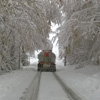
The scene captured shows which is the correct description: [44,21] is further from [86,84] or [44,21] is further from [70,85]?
[86,84]

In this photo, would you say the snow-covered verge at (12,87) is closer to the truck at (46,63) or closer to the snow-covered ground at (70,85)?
the snow-covered ground at (70,85)

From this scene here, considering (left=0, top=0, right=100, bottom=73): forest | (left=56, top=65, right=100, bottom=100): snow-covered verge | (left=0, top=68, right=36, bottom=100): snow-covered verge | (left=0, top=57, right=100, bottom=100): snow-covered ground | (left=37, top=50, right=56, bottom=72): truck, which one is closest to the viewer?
(left=0, top=68, right=36, bottom=100): snow-covered verge

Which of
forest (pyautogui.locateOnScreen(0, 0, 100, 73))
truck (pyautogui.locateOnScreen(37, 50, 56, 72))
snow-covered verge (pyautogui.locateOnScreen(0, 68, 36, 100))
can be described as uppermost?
forest (pyautogui.locateOnScreen(0, 0, 100, 73))

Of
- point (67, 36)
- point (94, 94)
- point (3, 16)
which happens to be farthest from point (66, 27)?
point (94, 94)

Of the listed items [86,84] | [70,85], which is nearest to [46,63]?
[70,85]

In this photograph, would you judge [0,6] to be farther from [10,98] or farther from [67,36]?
[67,36]

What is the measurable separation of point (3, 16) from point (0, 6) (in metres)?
2.47

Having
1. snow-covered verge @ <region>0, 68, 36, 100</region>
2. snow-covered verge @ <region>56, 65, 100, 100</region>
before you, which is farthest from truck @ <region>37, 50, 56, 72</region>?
snow-covered verge @ <region>0, 68, 36, 100</region>

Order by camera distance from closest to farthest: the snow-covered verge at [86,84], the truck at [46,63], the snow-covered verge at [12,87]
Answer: the snow-covered verge at [12,87] < the snow-covered verge at [86,84] < the truck at [46,63]

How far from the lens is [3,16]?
13180 millimetres

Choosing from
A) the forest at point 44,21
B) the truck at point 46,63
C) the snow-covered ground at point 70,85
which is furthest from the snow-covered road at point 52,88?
the truck at point 46,63

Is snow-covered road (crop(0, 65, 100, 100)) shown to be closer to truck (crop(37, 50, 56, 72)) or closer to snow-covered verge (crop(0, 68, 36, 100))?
snow-covered verge (crop(0, 68, 36, 100))

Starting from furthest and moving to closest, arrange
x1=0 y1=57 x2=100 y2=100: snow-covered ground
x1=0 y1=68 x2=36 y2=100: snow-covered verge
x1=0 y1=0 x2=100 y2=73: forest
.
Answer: x1=0 y1=0 x2=100 y2=73: forest < x1=0 y1=57 x2=100 y2=100: snow-covered ground < x1=0 y1=68 x2=36 y2=100: snow-covered verge

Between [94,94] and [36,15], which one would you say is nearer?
[94,94]
